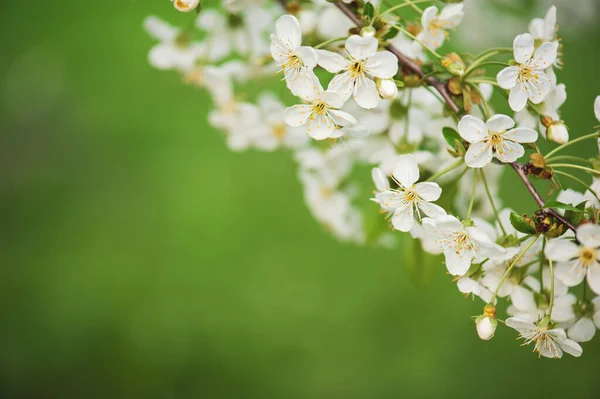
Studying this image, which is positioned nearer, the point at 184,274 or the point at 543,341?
the point at 543,341

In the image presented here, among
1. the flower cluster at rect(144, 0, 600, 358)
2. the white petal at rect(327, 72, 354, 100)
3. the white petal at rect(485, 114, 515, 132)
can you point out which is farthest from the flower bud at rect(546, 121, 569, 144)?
the white petal at rect(327, 72, 354, 100)

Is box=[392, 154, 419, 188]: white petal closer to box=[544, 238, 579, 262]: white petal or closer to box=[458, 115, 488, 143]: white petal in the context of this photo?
box=[458, 115, 488, 143]: white petal

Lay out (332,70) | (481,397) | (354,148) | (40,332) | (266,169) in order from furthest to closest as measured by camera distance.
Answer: (266,169) → (40,332) → (481,397) → (354,148) → (332,70)

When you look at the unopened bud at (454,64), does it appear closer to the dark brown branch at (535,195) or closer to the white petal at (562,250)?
the dark brown branch at (535,195)

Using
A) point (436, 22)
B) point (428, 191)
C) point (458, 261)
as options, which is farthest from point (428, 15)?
point (458, 261)

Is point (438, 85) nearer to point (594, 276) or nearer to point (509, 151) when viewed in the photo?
point (509, 151)

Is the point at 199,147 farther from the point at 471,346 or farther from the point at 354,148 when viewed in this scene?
the point at 354,148

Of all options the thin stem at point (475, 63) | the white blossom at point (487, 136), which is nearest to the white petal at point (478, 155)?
the white blossom at point (487, 136)

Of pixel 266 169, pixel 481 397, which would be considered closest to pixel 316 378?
pixel 481 397
